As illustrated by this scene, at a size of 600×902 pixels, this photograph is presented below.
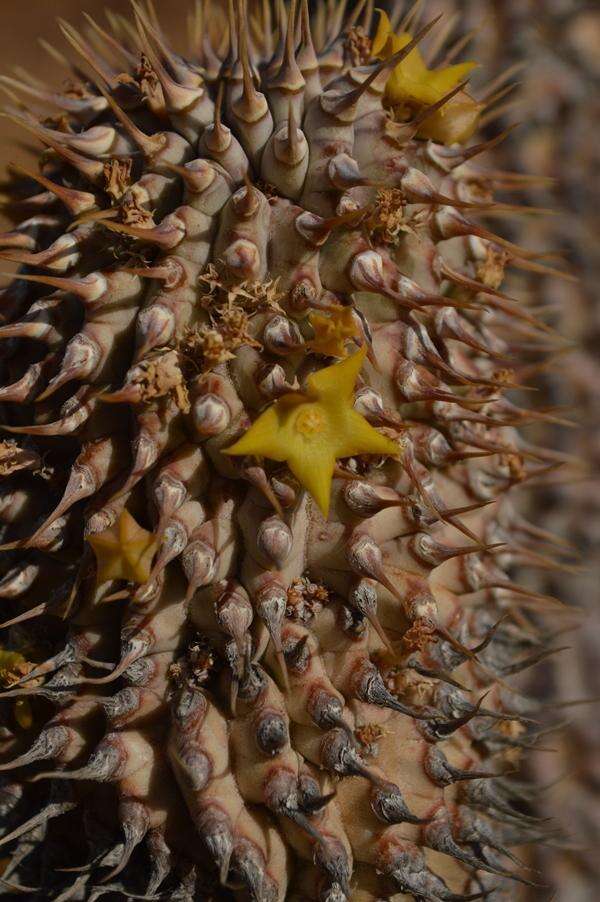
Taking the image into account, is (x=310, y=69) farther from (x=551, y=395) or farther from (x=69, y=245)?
(x=551, y=395)

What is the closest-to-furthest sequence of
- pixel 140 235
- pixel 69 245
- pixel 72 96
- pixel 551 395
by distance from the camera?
pixel 140 235
pixel 69 245
pixel 72 96
pixel 551 395

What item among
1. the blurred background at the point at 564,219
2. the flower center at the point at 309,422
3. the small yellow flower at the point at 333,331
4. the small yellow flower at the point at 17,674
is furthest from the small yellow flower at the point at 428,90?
the small yellow flower at the point at 17,674

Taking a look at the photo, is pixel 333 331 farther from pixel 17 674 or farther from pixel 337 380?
pixel 17 674

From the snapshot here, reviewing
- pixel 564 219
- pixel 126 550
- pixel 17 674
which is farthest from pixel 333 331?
pixel 564 219

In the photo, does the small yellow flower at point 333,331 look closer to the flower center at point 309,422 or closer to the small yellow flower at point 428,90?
the flower center at point 309,422

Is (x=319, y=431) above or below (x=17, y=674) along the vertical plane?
above

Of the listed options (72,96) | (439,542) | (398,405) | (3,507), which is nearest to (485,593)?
(439,542)
